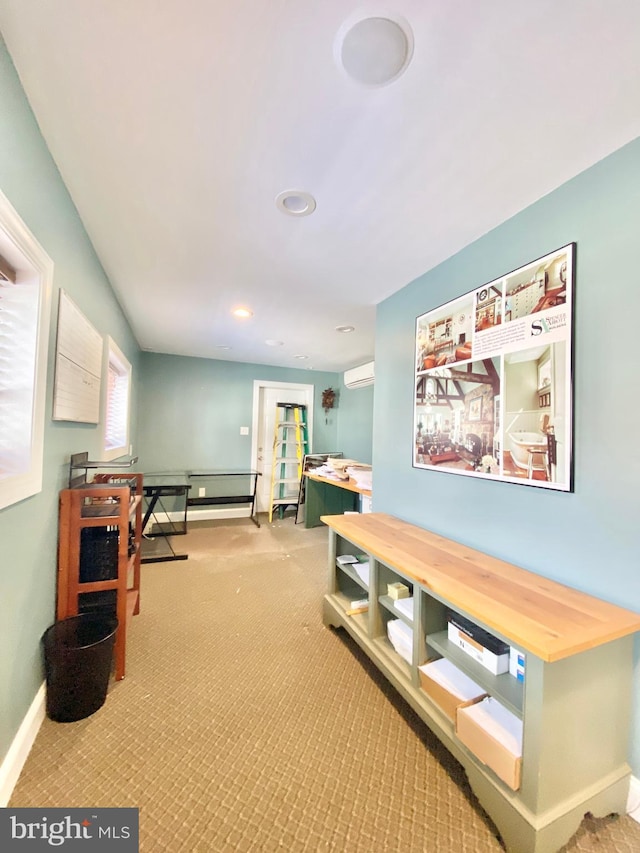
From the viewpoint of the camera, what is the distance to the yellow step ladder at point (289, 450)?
5.01 meters

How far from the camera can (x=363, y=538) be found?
1.77 metres

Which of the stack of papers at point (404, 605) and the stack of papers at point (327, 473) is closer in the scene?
the stack of papers at point (404, 605)

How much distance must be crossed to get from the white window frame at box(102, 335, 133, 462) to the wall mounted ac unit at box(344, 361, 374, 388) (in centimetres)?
265

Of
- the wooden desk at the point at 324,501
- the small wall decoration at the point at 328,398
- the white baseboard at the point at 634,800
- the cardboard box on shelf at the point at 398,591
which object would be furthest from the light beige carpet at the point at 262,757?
the small wall decoration at the point at 328,398

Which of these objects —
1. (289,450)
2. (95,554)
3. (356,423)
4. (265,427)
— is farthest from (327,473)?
(95,554)

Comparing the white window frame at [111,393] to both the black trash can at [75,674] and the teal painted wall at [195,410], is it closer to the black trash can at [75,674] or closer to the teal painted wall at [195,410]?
the teal painted wall at [195,410]

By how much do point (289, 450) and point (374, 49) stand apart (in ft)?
15.0

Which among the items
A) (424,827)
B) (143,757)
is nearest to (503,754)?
(424,827)

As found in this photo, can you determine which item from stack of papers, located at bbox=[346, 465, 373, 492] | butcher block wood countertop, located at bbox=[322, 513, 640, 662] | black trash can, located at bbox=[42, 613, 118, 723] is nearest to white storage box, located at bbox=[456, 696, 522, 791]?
butcher block wood countertop, located at bbox=[322, 513, 640, 662]

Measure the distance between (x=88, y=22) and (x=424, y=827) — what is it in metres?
2.50

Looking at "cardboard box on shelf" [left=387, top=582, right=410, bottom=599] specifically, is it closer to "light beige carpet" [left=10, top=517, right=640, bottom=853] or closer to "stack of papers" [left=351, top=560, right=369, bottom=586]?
"stack of papers" [left=351, top=560, right=369, bottom=586]

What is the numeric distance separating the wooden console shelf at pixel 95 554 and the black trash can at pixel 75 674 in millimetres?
151

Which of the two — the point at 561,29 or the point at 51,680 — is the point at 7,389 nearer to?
the point at 51,680

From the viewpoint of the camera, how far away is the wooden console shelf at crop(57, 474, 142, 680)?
158 centimetres
